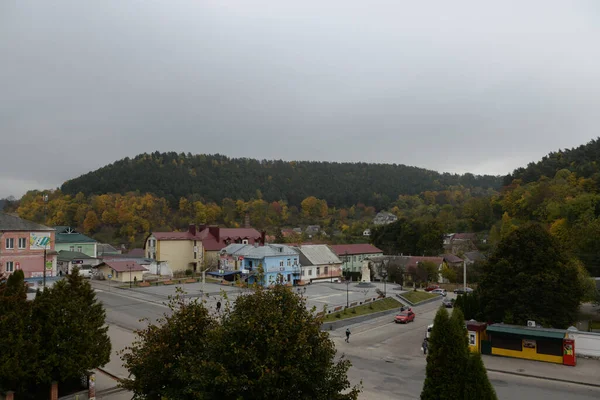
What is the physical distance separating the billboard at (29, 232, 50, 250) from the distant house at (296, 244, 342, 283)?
Result: 30.7 metres

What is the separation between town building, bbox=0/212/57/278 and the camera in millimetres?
33219

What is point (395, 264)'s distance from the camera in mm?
60562

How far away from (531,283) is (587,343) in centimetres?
384

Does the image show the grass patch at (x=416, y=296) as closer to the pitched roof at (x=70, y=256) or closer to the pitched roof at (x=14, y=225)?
the pitched roof at (x=14, y=225)

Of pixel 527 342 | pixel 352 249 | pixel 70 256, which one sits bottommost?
pixel 527 342

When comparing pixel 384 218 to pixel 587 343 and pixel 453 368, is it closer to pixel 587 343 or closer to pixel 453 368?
pixel 587 343

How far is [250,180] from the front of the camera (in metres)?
157

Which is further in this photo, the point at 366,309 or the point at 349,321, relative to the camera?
the point at 366,309

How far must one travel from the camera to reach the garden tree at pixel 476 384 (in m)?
10.6

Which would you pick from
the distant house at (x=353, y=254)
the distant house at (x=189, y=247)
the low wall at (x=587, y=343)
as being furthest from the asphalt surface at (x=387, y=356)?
the distant house at (x=353, y=254)

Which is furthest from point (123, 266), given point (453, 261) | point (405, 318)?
point (453, 261)

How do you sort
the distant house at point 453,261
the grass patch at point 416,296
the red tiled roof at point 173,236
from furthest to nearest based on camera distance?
the distant house at point 453,261 → the red tiled roof at point 173,236 → the grass patch at point 416,296

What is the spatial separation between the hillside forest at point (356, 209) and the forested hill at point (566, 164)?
0.26 meters

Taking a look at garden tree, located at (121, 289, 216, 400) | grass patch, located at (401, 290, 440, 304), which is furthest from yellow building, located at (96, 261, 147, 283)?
garden tree, located at (121, 289, 216, 400)
